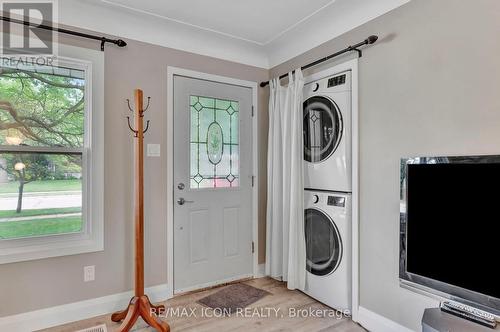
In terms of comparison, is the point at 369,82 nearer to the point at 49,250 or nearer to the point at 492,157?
the point at 492,157

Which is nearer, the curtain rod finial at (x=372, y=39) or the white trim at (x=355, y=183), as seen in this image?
the curtain rod finial at (x=372, y=39)

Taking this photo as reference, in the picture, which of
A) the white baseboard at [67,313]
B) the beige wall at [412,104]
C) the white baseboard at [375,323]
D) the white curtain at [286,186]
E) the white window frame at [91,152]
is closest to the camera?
the beige wall at [412,104]

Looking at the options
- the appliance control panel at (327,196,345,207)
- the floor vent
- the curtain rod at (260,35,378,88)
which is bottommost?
the floor vent

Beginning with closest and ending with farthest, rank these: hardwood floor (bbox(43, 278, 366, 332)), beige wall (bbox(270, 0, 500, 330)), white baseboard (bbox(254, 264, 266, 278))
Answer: beige wall (bbox(270, 0, 500, 330)) → hardwood floor (bbox(43, 278, 366, 332)) → white baseboard (bbox(254, 264, 266, 278))

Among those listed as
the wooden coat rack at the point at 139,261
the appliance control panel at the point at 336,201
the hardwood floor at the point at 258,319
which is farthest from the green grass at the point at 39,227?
the appliance control panel at the point at 336,201

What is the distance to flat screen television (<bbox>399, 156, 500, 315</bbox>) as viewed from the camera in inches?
57.4

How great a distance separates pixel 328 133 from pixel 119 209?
1961 mm

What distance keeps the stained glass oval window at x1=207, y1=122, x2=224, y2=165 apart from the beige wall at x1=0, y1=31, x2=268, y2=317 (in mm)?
A: 469

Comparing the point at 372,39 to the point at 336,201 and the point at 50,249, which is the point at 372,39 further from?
the point at 50,249

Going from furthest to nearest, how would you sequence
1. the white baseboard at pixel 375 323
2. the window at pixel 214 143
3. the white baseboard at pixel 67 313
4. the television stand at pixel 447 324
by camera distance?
the window at pixel 214 143, the white baseboard at pixel 67 313, the white baseboard at pixel 375 323, the television stand at pixel 447 324

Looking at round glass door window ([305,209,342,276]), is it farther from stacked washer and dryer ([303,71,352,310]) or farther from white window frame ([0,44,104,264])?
white window frame ([0,44,104,264])

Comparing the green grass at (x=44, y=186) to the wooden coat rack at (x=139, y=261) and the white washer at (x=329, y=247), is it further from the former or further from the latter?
the white washer at (x=329, y=247)

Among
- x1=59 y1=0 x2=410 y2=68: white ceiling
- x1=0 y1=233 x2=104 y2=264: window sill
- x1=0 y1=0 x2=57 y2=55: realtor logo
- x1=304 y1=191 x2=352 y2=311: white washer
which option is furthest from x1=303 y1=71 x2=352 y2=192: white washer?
x1=0 y1=0 x2=57 y2=55: realtor logo

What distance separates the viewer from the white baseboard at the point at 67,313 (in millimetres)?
2145
